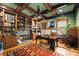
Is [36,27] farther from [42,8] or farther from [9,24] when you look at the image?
[9,24]

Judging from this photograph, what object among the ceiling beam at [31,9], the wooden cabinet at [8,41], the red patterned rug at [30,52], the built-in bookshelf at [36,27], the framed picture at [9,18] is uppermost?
the ceiling beam at [31,9]

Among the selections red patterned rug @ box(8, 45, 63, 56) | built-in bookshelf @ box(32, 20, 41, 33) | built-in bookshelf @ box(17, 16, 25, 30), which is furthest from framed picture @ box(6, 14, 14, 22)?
red patterned rug @ box(8, 45, 63, 56)

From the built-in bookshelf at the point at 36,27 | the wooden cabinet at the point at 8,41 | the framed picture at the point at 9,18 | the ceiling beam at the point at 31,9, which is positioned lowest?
the wooden cabinet at the point at 8,41

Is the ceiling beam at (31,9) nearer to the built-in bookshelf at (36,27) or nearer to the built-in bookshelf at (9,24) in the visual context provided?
the built-in bookshelf at (36,27)

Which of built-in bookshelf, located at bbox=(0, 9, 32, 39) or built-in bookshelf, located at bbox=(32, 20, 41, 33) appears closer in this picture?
built-in bookshelf, located at bbox=(0, 9, 32, 39)

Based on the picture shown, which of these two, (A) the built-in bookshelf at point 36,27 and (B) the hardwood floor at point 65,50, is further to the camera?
(A) the built-in bookshelf at point 36,27

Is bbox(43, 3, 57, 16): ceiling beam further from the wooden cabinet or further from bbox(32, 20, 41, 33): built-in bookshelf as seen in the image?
the wooden cabinet

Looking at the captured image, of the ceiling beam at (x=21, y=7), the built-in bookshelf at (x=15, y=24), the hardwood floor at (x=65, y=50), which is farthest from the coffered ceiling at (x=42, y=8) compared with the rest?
the hardwood floor at (x=65, y=50)

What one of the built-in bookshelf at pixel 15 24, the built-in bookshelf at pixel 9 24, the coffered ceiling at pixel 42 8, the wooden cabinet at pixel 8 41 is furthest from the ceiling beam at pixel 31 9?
the wooden cabinet at pixel 8 41

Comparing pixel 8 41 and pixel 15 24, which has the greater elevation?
pixel 15 24

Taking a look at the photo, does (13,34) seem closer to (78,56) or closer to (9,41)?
(9,41)

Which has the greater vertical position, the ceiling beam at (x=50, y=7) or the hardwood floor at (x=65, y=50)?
the ceiling beam at (x=50, y=7)

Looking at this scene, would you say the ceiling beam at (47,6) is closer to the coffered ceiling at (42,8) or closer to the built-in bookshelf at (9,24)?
the coffered ceiling at (42,8)

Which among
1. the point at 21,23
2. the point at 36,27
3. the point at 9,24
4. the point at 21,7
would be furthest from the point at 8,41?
the point at 21,7
